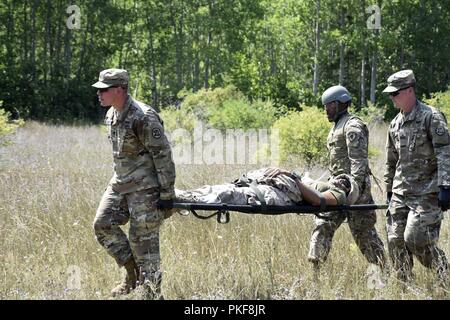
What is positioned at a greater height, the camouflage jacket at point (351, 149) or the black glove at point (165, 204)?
the camouflage jacket at point (351, 149)

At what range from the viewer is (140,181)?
15.2 ft

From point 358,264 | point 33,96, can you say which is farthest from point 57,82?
point 358,264

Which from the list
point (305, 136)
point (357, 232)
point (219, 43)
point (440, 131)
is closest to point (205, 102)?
point (305, 136)

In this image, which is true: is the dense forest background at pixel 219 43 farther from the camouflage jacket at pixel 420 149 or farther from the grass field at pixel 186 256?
the camouflage jacket at pixel 420 149

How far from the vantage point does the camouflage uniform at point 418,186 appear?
4.66 metres

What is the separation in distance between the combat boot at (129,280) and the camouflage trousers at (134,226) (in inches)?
3.2

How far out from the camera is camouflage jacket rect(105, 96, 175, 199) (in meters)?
4.57

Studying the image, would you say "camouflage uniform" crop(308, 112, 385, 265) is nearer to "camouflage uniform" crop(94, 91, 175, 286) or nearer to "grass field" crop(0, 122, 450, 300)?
"grass field" crop(0, 122, 450, 300)

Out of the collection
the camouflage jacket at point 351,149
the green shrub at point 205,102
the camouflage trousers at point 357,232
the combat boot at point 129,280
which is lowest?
the combat boot at point 129,280

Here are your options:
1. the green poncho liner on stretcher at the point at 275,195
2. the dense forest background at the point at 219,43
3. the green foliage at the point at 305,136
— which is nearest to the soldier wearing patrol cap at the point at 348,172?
the green poncho liner on stretcher at the point at 275,195

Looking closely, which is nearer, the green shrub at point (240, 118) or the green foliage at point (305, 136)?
the green foliage at point (305, 136)

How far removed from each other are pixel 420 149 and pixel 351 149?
62cm
